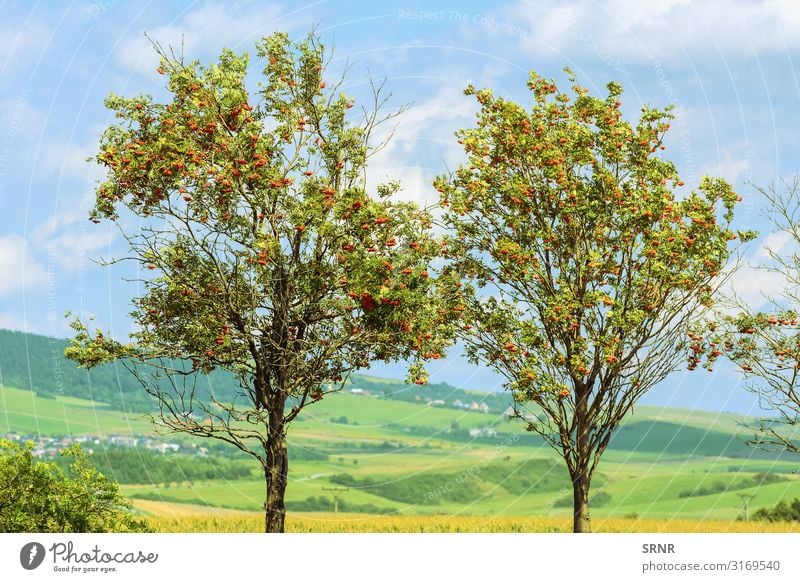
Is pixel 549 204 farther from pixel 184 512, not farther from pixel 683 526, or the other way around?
pixel 184 512

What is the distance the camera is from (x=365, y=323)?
75.8ft

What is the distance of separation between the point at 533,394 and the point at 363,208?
8164 mm

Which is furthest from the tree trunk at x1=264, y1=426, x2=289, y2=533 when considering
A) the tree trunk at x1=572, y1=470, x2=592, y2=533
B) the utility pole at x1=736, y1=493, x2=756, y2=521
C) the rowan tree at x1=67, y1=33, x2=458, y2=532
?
the utility pole at x1=736, y1=493, x2=756, y2=521

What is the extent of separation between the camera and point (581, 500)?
2766 centimetres

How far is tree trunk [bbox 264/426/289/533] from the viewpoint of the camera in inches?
939

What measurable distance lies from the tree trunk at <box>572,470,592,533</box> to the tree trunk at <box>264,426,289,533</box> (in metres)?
9.08

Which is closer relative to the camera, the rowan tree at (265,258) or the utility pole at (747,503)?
the rowan tree at (265,258)

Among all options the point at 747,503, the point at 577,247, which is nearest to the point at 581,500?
the point at 577,247

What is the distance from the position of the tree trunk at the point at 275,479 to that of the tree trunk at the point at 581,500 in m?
9.08

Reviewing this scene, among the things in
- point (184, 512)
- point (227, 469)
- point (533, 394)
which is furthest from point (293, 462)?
point (533, 394)

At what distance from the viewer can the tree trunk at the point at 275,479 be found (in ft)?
78.2

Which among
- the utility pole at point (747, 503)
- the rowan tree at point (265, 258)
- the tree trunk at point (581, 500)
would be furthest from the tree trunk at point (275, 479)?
the utility pole at point (747, 503)

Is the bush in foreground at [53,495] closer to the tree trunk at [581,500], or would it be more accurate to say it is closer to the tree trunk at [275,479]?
the tree trunk at [275,479]

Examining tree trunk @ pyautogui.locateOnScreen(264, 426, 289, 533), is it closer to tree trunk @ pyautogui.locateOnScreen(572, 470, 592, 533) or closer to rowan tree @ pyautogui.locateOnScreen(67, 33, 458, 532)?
rowan tree @ pyautogui.locateOnScreen(67, 33, 458, 532)
